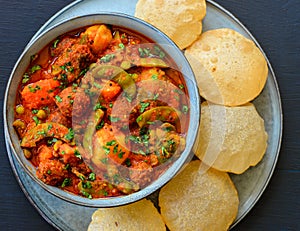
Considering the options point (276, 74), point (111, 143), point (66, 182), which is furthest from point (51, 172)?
point (276, 74)

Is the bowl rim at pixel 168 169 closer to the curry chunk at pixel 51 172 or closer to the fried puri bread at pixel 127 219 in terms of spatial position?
the curry chunk at pixel 51 172

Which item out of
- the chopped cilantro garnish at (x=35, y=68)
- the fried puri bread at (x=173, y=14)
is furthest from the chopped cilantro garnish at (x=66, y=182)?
the fried puri bread at (x=173, y=14)

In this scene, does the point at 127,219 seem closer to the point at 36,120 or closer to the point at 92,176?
the point at 92,176

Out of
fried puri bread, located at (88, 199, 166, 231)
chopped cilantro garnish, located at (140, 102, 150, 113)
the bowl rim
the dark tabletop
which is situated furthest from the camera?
the dark tabletop

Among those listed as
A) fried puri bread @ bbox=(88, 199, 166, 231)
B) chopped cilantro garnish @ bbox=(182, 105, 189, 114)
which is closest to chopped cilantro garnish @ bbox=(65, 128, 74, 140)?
fried puri bread @ bbox=(88, 199, 166, 231)

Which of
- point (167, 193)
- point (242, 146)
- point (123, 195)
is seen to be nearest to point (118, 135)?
point (123, 195)

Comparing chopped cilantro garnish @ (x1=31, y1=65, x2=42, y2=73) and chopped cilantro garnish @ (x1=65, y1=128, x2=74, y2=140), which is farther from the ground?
chopped cilantro garnish @ (x1=31, y1=65, x2=42, y2=73)

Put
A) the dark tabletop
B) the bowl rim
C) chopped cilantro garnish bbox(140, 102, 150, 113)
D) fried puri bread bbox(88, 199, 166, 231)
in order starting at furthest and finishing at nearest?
the dark tabletop → fried puri bread bbox(88, 199, 166, 231) → chopped cilantro garnish bbox(140, 102, 150, 113) → the bowl rim

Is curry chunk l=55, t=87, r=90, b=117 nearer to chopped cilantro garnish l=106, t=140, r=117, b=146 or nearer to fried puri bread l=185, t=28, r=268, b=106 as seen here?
chopped cilantro garnish l=106, t=140, r=117, b=146
